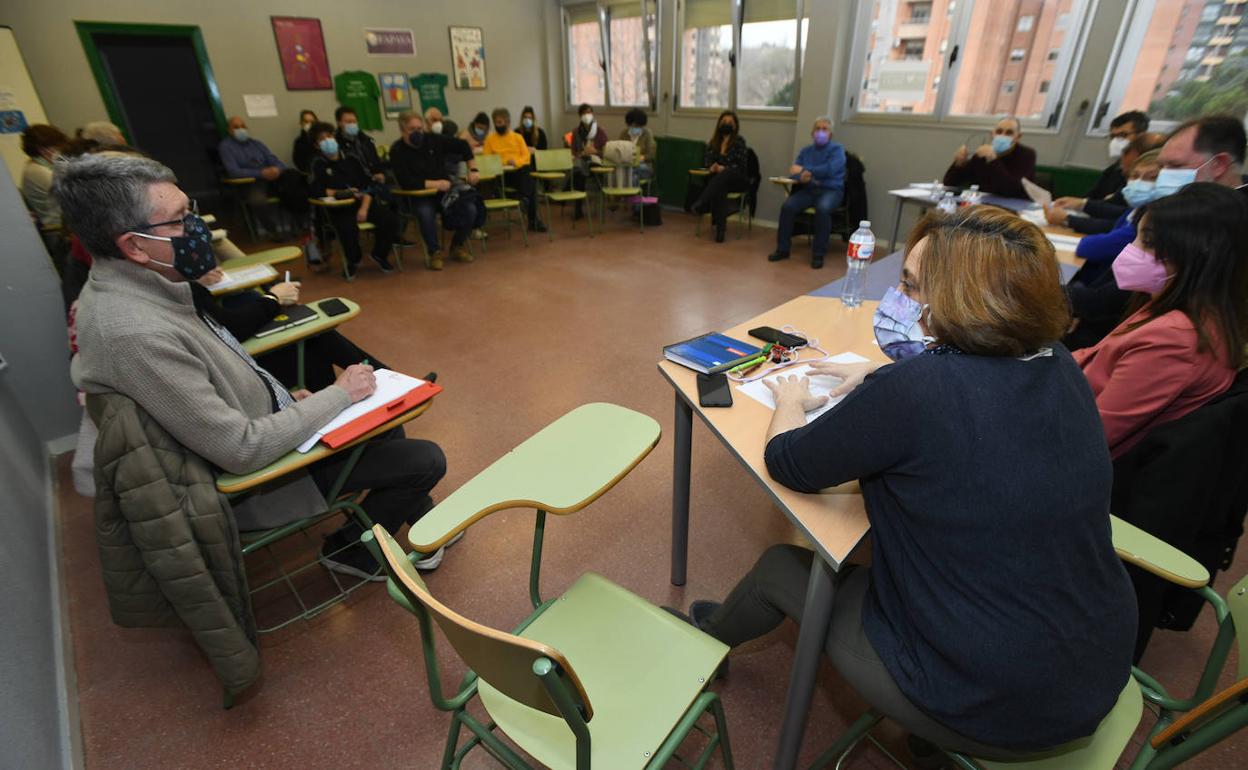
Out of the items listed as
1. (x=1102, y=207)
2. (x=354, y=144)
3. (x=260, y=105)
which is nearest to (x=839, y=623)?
(x=1102, y=207)

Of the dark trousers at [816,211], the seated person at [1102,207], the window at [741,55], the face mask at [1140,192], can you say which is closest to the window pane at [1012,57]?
the dark trousers at [816,211]

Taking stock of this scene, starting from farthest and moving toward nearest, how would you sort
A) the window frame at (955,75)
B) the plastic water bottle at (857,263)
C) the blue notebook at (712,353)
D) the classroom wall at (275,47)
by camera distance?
the classroom wall at (275,47) < the window frame at (955,75) < the plastic water bottle at (857,263) < the blue notebook at (712,353)

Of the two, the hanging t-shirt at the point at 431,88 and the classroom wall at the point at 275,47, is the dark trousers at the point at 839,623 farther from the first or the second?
the hanging t-shirt at the point at 431,88

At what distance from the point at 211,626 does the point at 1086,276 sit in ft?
12.2

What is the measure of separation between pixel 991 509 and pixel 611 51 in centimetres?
860

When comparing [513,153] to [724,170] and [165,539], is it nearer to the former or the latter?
[724,170]

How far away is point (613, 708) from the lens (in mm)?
1003

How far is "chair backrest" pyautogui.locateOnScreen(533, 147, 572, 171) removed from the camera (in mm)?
6535

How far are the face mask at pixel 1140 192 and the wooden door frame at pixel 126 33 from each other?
25.8ft

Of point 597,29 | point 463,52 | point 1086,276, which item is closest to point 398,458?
point 1086,276

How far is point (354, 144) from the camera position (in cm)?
533

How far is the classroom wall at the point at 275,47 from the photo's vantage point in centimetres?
512

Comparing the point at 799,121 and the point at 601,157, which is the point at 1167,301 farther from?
the point at 601,157

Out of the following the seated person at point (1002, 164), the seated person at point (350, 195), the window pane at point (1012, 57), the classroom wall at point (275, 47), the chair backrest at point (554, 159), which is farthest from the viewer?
the chair backrest at point (554, 159)
